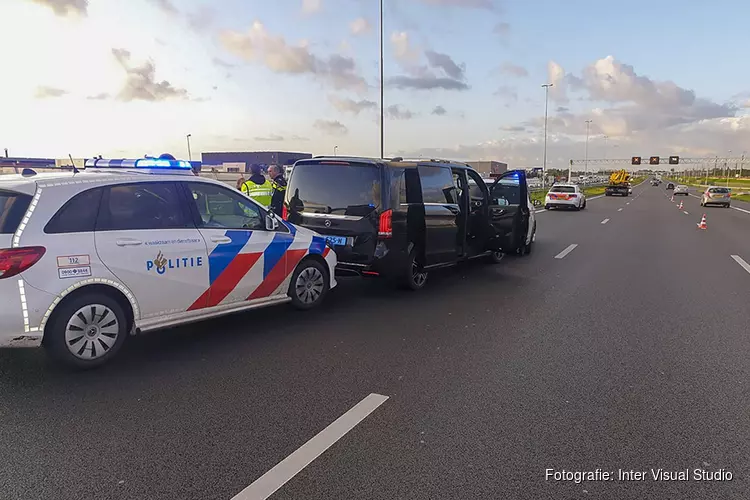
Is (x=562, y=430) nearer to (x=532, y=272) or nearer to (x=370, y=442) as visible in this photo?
(x=370, y=442)

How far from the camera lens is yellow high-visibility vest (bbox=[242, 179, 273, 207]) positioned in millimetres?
9883

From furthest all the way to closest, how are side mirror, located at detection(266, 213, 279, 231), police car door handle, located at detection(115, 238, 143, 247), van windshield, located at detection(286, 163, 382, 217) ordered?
van windshield, located at detection(286, 163, 382, 217), side mirror, located at detection(266, 213, 279, 231), police car door handle, located at detection(115, 238, 143, 247)

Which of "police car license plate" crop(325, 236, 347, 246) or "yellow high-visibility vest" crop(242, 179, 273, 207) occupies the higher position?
"yellow high-visibility vest" crop(242, 179, 273, 207)

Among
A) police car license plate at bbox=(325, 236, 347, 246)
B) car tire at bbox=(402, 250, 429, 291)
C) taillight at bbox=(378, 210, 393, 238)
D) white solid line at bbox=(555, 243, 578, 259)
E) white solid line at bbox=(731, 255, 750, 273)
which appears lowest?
white solid line at bbox=(731, 255, 750, 273)

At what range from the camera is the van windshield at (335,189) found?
711 cm

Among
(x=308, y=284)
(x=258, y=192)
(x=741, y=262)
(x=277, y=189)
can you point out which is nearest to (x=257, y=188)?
(x=258, y=192)

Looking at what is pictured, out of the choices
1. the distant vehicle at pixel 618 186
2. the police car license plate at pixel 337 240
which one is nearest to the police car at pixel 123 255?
the police car license plate at pixel 337 240

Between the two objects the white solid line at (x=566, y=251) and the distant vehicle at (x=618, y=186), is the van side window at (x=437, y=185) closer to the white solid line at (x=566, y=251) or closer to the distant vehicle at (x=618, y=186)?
the white solid line at (x=566, y=251)

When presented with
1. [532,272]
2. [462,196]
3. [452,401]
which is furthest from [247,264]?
[532,272]

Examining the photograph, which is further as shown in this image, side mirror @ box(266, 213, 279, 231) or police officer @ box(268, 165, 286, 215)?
police officer @ box(268, 165, 286, 215)

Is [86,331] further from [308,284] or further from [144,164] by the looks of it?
[308,284]

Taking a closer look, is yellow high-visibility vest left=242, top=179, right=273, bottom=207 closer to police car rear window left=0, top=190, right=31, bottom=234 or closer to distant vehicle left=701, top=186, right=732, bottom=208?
police car rear window left=0, top=190, right=31, bottom=234

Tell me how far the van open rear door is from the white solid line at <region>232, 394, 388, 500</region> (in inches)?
254

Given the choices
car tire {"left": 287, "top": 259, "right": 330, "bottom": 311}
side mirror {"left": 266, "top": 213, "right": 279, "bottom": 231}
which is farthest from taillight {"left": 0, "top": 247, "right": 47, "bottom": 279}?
car tire {"left": 287, "top": 259, "right": 330, "bottom": 311}
